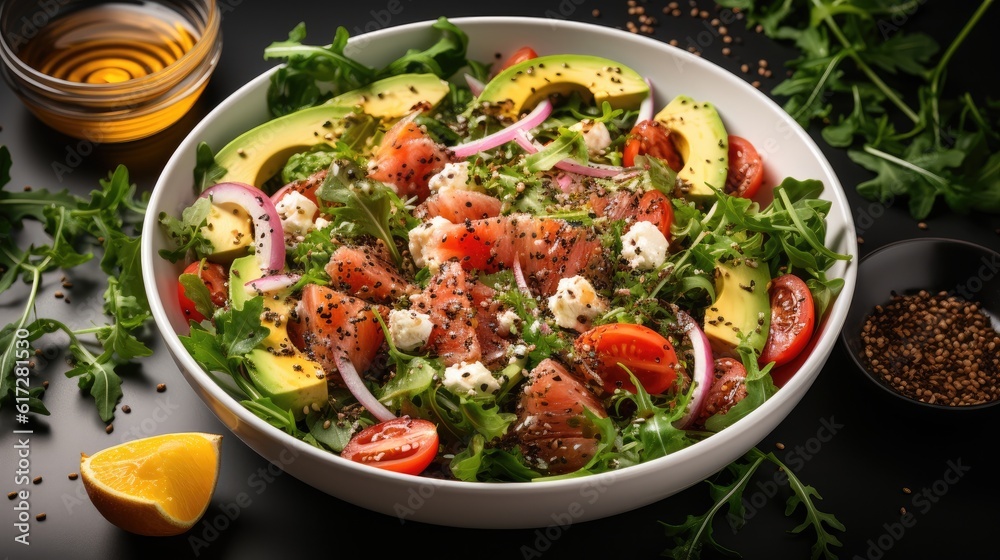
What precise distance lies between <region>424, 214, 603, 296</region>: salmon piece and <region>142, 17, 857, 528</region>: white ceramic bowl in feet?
2.51

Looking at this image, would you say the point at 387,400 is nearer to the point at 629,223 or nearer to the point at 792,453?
the point at 629,223

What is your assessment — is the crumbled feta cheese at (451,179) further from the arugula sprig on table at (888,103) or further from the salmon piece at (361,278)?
the arugula sprig on table at (888,103)

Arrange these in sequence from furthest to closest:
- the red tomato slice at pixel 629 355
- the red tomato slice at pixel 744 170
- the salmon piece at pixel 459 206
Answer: the red tomato slice at pixel 744 170 → the salmon piece at pixel 459 206 → the red tomato slice at pixel 629 355

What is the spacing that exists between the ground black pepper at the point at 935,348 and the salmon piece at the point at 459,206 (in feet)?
4.72

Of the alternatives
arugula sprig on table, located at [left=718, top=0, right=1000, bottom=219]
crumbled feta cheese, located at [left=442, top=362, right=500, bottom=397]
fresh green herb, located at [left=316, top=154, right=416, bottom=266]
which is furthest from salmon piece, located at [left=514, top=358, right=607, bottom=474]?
arugula sprig on table, located at [left=718, top=0, right=1000, bottom=219]

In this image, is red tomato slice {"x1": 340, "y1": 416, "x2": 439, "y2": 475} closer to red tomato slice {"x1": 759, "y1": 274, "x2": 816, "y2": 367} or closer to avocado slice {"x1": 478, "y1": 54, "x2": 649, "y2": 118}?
red tomato slice {"x1": 759, "y1": 274, "x2": 816, "y2": 367}

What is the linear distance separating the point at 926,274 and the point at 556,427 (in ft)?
5.59

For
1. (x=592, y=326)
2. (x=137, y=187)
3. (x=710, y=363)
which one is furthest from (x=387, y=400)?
(x=137, y=187)

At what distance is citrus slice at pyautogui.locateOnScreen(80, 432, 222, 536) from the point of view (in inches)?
113

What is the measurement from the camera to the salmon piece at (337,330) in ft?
9.90

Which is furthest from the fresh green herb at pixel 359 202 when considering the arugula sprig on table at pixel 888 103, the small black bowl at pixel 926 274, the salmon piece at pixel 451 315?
the arugula sprig on table at pixel 888 103

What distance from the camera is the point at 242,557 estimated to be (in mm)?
3047

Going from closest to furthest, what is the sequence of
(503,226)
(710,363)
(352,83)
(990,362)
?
(710,363) → (503,226) → (990,362) → (352,83)

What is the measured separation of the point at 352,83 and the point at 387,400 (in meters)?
1.45
